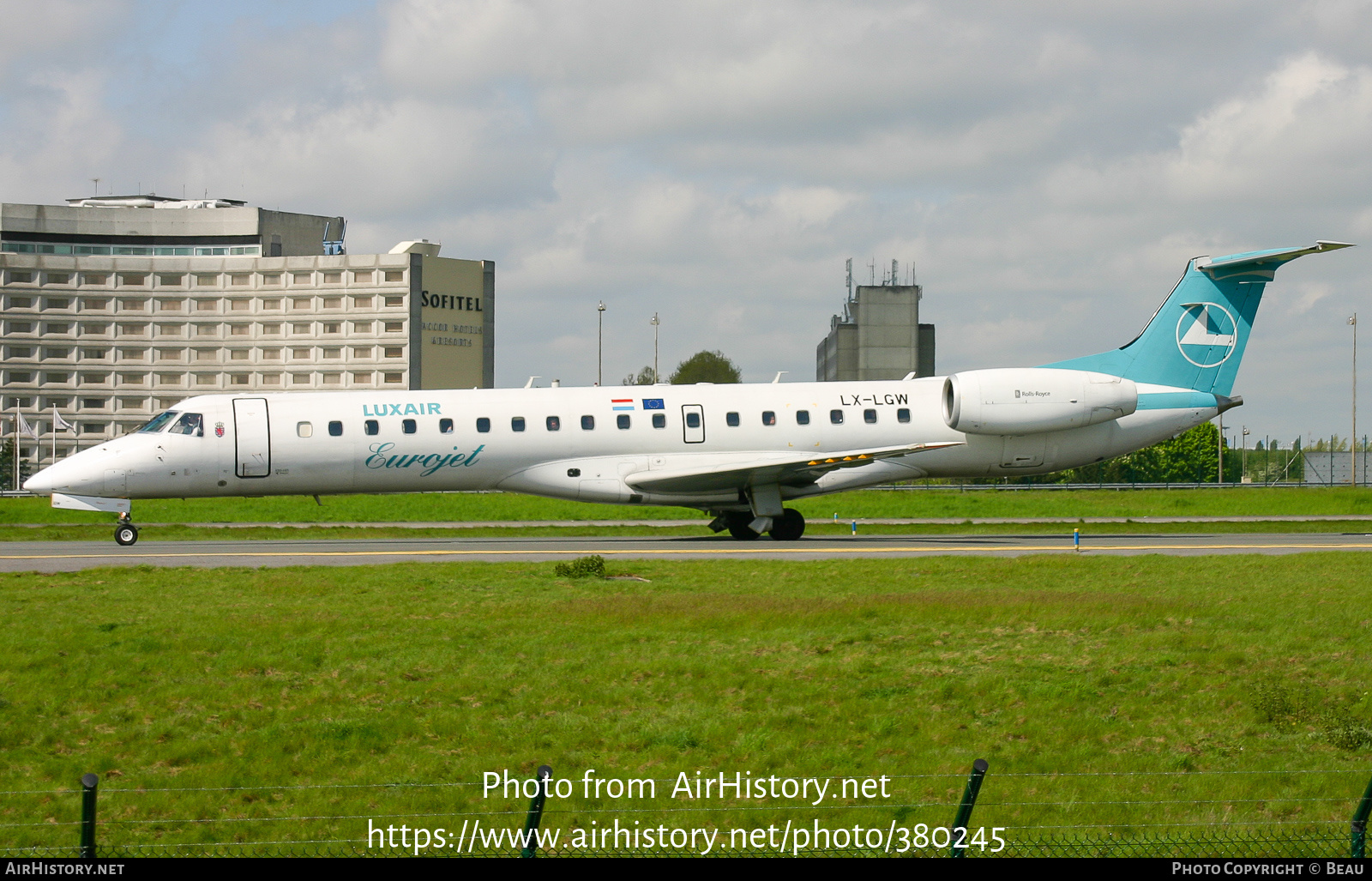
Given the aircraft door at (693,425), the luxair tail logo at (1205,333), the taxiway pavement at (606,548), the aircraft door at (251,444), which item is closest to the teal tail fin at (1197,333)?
the luxair tail logo at (1205,333)

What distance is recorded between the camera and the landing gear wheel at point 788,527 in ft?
104

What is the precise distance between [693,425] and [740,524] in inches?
124

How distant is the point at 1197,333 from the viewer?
33219 mm

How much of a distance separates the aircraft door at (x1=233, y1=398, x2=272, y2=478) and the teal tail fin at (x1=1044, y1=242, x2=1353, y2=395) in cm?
1940

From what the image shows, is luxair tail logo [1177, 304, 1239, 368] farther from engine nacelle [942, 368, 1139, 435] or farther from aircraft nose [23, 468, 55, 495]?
aircraft nose [23, 468, 55, 495]

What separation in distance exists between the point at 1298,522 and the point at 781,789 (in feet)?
117

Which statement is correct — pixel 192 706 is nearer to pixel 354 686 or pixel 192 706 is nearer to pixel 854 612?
pixel 354 686

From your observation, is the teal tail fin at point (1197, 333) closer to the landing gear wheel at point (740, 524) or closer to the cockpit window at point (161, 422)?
the landing gear wheel at point (740, 524)

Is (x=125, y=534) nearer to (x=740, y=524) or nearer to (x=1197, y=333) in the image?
(x=740, y=524)

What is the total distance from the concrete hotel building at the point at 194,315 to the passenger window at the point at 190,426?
9409 centimetres

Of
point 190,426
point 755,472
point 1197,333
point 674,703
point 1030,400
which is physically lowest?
point 674,703

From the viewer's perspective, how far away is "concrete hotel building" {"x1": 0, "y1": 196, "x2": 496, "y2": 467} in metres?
124

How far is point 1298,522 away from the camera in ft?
138

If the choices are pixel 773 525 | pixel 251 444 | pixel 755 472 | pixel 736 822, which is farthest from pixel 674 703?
pixel 251 444
